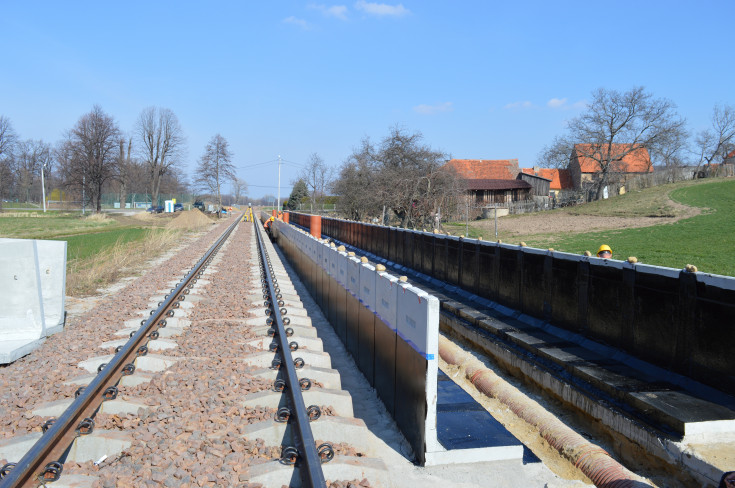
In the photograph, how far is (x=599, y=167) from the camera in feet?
261

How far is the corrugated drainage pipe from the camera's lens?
467 centimetres

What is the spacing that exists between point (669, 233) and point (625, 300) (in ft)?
86.0

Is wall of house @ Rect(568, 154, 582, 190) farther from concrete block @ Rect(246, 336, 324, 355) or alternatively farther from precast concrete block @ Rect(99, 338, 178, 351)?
precast concrete block @ Rect(99, 338, 178, 351)

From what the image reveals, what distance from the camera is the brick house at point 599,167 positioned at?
68625 mm

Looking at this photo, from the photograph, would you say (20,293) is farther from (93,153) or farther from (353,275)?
(93,153)

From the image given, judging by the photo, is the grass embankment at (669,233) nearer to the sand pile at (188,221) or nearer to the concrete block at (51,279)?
the concrete block at (51,279)

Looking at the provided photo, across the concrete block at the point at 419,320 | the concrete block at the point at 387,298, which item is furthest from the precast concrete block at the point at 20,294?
the concrete block at the point at 419,320

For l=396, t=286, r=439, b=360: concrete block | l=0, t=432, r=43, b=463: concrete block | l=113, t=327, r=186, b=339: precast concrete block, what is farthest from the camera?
l=113, t=327, r=186, b=339: precast concrete block

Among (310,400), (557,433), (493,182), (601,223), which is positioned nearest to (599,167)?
(493,182)

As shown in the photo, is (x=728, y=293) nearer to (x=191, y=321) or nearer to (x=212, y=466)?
(x=212, y=466)

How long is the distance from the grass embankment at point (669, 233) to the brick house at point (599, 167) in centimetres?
811

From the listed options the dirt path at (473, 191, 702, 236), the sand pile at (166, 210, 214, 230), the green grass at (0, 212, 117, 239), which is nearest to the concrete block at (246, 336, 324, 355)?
the green grass at (0, 212, 117, 239)

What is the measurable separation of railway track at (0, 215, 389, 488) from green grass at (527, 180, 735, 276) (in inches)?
522

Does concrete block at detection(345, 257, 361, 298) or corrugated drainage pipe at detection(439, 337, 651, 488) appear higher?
concrete block at detection(345, 257, 361, 298)
